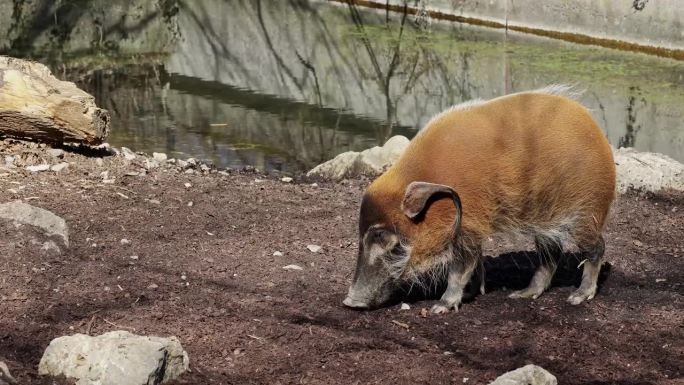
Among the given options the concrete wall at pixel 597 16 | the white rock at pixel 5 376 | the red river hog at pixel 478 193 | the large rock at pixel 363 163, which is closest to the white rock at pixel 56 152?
the large rock at pixel 363 163

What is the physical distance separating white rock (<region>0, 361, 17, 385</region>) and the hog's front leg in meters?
1.87

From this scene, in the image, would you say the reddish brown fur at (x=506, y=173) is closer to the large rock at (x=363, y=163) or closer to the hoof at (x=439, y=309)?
the hoof at (x=439, y=309)

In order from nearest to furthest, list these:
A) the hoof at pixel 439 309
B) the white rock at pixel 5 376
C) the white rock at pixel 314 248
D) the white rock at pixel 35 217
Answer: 1. the white rock at pixel 5 376
2. the hoof at pixel 439 309
3. the white rock at pixel 35 217
4. the white rock at pixel 314 248

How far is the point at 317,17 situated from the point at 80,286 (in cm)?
1134

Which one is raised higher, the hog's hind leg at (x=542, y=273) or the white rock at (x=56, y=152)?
the white rock at (x=56, y=152)

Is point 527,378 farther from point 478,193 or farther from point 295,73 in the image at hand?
point 295,73

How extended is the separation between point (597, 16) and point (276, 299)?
390 inches

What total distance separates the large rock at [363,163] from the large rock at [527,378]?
12.4 ft

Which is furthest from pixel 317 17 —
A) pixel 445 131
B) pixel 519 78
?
pixel 445 131

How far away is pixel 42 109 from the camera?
231 inches

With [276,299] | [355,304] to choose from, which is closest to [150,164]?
[276,299]

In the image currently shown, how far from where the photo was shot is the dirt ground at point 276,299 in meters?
3.93

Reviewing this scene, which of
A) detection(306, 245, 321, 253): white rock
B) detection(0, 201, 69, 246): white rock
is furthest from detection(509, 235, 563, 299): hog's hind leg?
detection(0, 201, 69, 246): white rock

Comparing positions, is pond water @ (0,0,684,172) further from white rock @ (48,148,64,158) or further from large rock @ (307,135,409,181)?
white rock @ (48,148,64,158)
